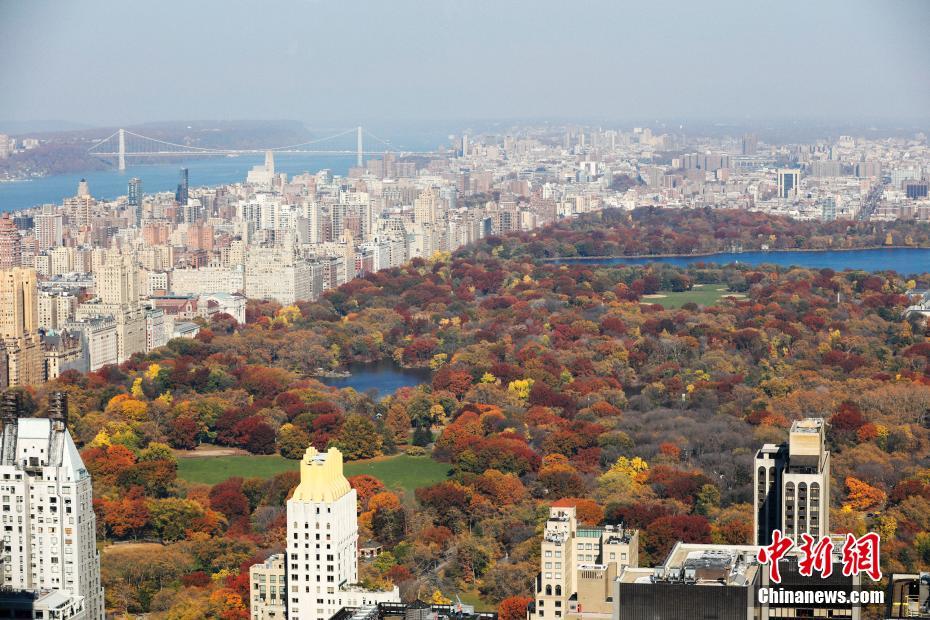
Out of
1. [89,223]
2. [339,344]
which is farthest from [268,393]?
[89,223]

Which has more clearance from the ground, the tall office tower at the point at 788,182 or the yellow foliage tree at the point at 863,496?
the yellow foliage tree at the point at 863,496

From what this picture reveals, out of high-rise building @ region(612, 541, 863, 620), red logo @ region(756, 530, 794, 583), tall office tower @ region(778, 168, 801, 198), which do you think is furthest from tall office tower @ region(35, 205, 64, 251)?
red logo @ region(756, 530, 794, 583)

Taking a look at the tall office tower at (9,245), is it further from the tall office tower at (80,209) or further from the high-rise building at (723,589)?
the high-rise building at (723,589)

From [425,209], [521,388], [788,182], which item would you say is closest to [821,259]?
[425,209]

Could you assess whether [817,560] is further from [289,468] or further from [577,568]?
[289,468]

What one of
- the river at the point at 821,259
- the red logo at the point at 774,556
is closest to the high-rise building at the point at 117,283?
the river at the point at 821,259

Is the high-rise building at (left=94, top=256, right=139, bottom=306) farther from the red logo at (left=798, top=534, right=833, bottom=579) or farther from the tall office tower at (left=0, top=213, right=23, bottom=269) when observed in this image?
the red logo at (left=798, top=534, right=833, bottom=579)

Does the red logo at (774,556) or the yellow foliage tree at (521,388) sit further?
the yellow foliage tree at (521,388)

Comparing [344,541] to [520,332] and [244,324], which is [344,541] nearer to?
[520,332]
